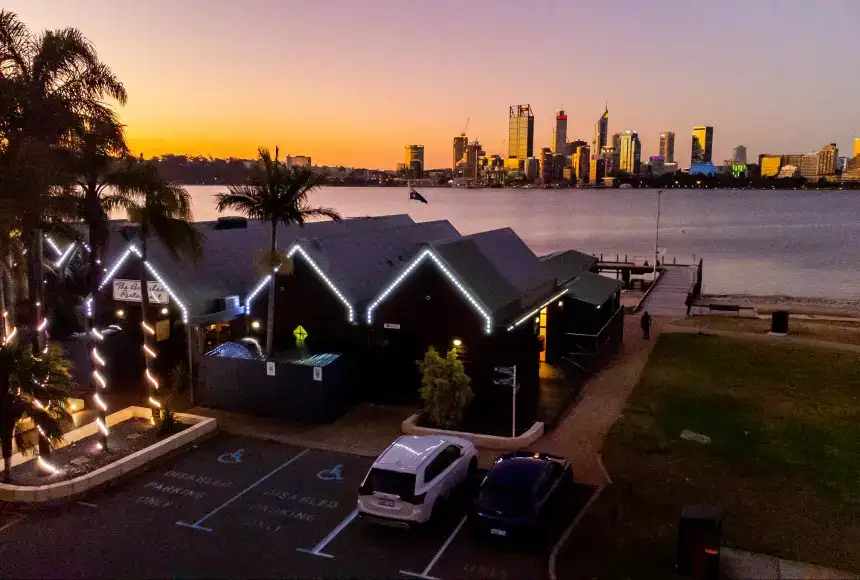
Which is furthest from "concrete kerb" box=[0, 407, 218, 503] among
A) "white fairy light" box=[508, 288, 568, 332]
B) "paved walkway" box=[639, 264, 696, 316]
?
"paved walkway" box=[639, 264, 696, 316]

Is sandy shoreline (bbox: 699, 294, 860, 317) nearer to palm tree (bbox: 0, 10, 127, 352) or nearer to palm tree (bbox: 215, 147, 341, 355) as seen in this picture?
palm tree (bbox: 215, 147, 341, 355)

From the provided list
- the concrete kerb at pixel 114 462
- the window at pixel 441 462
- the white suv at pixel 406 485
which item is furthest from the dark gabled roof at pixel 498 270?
the concrete kerb at pixel 114 462

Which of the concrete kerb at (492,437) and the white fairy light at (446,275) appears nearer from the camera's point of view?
the concrete kerb at (492,437)

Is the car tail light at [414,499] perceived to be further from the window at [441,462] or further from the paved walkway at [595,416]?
the paved walkway at [595,416]

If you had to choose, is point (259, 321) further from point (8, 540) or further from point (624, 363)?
point (624, 363)

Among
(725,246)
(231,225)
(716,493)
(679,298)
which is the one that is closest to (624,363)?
(716,493)
